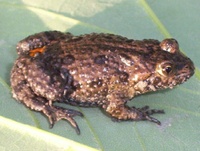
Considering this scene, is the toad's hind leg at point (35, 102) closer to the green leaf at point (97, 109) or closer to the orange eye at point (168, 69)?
the green leaf at point (97, 109)

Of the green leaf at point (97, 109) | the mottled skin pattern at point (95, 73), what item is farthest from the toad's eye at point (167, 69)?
the green leaf at point (97, 109)

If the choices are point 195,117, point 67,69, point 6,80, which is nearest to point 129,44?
point 67,69

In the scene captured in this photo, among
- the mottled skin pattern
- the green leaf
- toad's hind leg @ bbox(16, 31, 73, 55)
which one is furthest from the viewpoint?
toad's hind leg @ bbox(16, 31, 73, 55)

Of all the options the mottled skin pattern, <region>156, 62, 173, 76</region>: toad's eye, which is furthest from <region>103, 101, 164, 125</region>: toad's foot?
<region>156, 62, 173, 76</region>: toad's eye

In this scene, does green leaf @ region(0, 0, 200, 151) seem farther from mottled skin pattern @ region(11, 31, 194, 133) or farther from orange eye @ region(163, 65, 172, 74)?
orange eye @ region(163, 65, 172, 74)

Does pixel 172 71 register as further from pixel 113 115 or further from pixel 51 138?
pixel 51 138

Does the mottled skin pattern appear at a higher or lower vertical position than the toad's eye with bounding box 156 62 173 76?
lower

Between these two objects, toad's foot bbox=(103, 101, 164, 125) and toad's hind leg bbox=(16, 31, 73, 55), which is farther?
toad's hind leg bbox=(16, 31, 73, 55)
